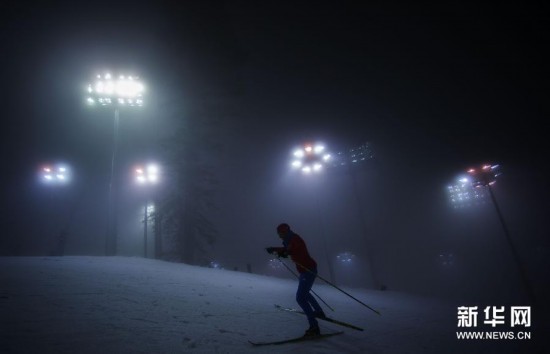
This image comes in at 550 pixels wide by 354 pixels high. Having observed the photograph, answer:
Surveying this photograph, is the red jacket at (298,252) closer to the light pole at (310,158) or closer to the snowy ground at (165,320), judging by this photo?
the snowy ground at (165,320)

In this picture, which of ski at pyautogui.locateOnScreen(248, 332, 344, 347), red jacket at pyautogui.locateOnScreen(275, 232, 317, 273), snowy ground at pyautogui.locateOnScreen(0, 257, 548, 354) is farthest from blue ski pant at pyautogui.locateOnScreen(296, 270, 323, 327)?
snowy ground at pyautogui.locateOnScreen(0, 257, 548, 354)

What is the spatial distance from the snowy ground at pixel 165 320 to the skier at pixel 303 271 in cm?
52

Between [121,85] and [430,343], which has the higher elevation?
[121,85]

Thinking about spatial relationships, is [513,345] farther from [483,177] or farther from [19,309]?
[483,177]

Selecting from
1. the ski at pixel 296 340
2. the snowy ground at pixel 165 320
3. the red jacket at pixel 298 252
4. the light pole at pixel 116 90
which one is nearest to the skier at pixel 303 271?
the red jacket at pixel 298 252

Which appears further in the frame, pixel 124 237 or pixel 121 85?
pixel 124 237

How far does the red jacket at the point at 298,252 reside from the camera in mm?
6305

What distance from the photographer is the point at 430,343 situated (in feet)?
23.4

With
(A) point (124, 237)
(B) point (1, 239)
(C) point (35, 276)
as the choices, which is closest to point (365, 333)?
(C) point (35, 276)

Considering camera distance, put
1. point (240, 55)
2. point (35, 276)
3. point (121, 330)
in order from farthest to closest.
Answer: point (240, 55) → point (35, 276) → point (121, 330)

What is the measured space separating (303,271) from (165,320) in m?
2.95

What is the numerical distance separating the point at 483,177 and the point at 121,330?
2867cm

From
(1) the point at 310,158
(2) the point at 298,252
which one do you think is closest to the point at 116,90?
(1) the point at 310,158

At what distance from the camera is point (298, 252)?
6414 mm
